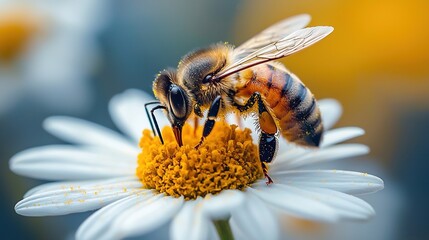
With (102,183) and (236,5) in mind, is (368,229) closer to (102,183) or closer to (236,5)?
(102,183)

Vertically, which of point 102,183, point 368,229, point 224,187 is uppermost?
point 102,183

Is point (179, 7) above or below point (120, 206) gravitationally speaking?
above

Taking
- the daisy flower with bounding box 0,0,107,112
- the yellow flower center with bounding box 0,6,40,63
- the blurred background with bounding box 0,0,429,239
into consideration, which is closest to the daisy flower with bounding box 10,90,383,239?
the blurred background with bounding box 0,0,429,239

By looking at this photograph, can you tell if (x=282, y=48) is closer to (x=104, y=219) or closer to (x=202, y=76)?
(x=202, y=76)

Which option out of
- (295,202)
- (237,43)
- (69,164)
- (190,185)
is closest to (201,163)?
(190,185)

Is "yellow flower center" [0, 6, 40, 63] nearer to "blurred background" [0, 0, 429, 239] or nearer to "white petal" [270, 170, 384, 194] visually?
"blurred background" [0, 0, 429, 239]

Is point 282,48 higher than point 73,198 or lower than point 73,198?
higher

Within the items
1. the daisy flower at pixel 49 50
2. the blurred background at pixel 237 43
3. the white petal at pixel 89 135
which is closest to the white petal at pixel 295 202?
the white petal at pixel 89 135

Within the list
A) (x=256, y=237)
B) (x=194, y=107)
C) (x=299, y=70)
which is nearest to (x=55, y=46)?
(x=299, y=70)
